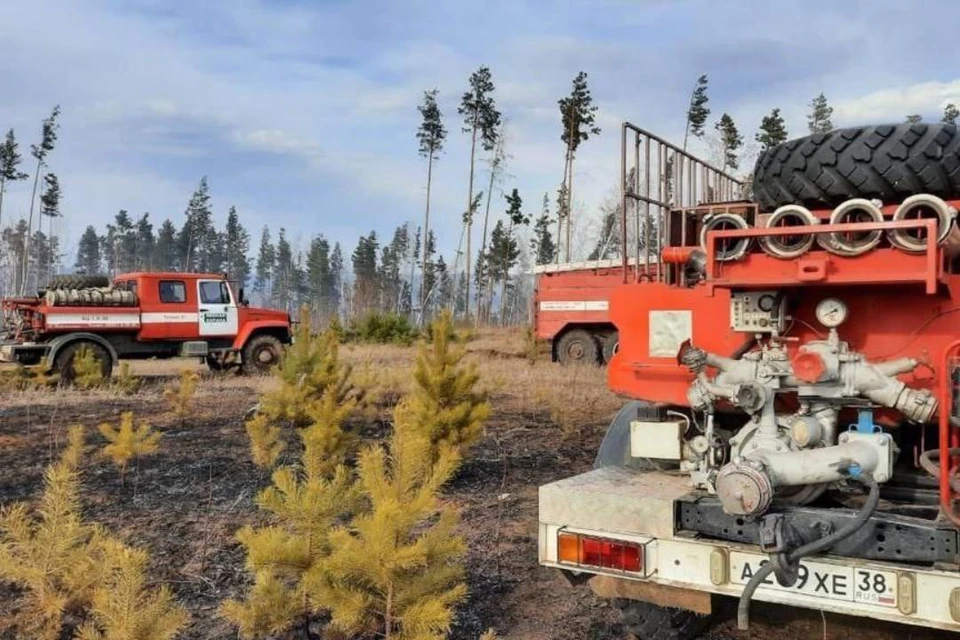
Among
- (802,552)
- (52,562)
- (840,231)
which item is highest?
(840,231)

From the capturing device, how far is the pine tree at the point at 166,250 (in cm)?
8100

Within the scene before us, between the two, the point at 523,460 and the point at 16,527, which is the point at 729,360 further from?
the point at 523,460

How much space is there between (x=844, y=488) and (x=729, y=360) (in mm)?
588

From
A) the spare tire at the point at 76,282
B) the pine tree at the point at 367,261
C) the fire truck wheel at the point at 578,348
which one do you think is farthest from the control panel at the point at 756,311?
the pine tree at the point at 367,261

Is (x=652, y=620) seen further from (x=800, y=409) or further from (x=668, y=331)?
(x=668, y=331)

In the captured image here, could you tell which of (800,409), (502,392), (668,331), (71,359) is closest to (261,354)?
(71,359)

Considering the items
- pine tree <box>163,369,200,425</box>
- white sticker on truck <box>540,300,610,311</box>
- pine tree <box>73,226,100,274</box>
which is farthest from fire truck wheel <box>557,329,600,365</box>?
pine tree <box>73,226,100,274</box>

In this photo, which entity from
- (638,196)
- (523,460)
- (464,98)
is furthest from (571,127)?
(638,196)

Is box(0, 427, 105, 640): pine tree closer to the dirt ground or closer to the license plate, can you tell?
the dirt ground

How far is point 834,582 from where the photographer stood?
2504 mm

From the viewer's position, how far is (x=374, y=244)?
6988 centimetres

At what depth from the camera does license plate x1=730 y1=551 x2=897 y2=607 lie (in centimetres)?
243

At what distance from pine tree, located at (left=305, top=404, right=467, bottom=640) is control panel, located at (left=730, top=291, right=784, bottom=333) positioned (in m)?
1.26

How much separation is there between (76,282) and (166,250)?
233ft
